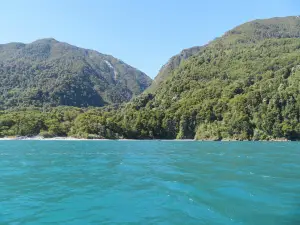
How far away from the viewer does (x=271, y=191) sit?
2016 cm

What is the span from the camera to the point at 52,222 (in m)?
13.6

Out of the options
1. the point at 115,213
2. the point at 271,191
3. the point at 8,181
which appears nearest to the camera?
the point at 115,213

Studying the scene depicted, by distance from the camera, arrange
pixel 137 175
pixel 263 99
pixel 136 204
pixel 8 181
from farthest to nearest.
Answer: pixel 263 99
pixel 137 175
pixel 8 181
pixel 136 204

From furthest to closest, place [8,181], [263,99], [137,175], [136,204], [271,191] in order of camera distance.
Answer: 1. [263,99]
2. [137,175]
3. [8,181]
4. [271,191]
5. [136,204]

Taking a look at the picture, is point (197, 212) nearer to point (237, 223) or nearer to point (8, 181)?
point (237, 223)

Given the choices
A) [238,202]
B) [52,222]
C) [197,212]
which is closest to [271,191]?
[238,202]

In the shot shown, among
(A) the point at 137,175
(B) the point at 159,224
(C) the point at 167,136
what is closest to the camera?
(B) the point at 159,224

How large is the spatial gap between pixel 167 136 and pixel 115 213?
18491 cm

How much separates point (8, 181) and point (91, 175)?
21.4ft

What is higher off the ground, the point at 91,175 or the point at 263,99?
the point at 263,99

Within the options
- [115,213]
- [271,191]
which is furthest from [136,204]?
[271,191]

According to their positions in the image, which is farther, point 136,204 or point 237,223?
point 136,204

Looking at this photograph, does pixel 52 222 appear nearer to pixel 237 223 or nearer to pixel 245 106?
pixel 237 223

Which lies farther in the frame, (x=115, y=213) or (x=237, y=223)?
(x=115, y=213)
